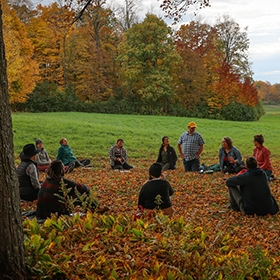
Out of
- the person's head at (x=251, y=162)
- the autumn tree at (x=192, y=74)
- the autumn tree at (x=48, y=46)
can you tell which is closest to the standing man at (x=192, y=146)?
the person's head at (x=251, y=162)

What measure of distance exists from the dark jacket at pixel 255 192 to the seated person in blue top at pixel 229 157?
383 centimetres

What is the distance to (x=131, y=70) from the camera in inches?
1619

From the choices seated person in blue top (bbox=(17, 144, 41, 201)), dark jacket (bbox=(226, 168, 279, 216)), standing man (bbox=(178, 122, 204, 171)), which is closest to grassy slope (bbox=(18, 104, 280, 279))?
dark jacket (bbox=(226, 168, 279, 216))

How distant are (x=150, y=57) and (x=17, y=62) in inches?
708

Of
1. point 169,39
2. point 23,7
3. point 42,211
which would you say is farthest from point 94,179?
point 23,7

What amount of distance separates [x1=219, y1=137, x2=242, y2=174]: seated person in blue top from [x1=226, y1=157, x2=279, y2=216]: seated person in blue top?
381 centimetres

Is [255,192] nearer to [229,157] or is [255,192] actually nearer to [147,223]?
[147,223]

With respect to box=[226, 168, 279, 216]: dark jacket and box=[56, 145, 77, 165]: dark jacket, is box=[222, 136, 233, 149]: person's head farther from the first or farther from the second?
box=[56, 145, 77, 165]: dark jacket

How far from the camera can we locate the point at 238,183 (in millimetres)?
6879

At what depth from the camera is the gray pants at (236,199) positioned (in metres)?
7.15

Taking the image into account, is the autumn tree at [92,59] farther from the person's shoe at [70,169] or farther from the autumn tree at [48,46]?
the person's shoe at [70,169]

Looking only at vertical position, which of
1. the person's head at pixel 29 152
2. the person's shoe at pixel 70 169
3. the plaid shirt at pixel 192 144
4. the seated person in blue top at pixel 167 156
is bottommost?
the person's shoe at pixel 70 169

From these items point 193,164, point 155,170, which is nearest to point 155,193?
point 155,170

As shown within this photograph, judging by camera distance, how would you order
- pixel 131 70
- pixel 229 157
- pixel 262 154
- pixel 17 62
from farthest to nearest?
1. pixel 131 70
2. pixel 17 62
3. pixel 229 157
4. pixel 262 154
